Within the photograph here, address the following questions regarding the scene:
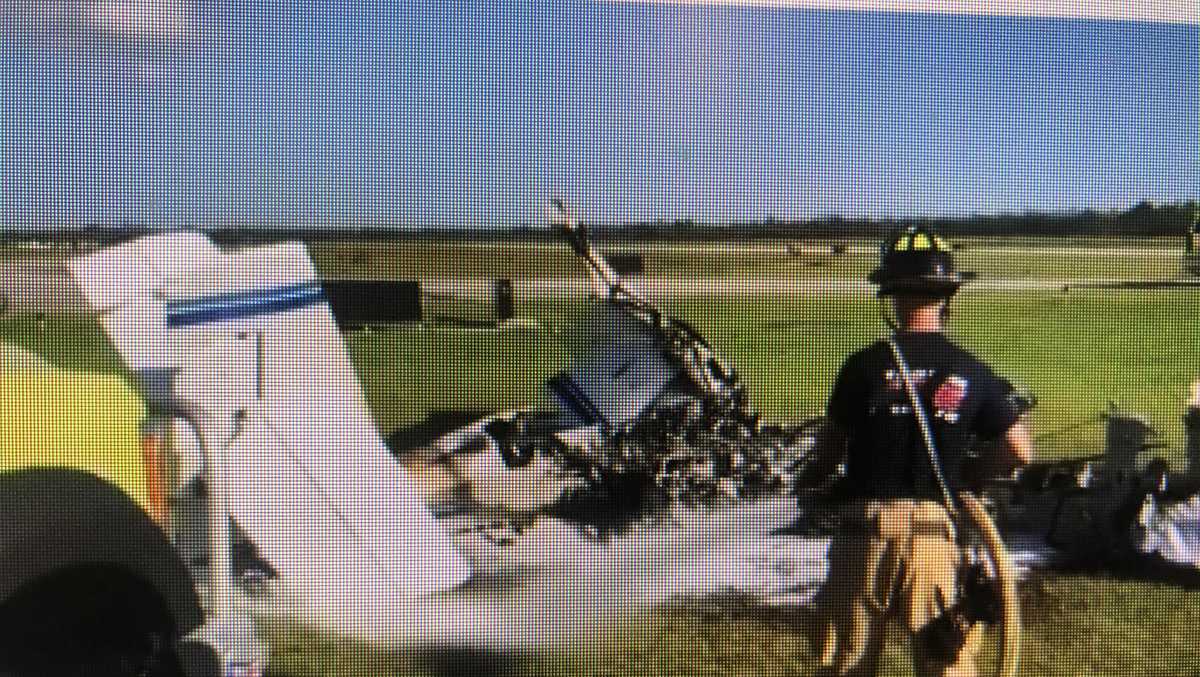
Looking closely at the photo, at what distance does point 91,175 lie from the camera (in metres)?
1.53

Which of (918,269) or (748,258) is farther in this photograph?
(748,258)

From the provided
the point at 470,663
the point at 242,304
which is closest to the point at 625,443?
the point at 470,663

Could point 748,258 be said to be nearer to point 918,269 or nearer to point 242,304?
point 918,269

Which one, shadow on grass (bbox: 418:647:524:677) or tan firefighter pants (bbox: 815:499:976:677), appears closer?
tan firefighter pants (bbox: 815:499:976:677)

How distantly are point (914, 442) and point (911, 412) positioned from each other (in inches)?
1.8

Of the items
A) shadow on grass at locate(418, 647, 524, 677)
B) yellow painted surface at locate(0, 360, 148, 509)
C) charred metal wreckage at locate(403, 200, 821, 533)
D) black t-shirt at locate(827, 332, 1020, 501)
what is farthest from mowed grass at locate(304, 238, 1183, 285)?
shadow on grass at locate(418, 647, 524, 677)

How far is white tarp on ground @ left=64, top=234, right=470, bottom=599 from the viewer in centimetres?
148

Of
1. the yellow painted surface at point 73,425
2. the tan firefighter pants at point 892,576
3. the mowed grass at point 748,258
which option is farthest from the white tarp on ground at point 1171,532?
the yellow painted surface at point 73,425

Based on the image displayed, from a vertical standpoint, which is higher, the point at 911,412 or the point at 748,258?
the point at 748,258

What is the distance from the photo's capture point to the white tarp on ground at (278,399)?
1482 mm

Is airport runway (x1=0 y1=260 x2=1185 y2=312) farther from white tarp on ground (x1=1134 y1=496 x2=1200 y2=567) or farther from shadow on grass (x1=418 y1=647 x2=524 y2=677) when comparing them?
shadow on grass (x1=418 y1=647 x2=524 y2=677)

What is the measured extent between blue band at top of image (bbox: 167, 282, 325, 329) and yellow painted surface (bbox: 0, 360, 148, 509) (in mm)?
148

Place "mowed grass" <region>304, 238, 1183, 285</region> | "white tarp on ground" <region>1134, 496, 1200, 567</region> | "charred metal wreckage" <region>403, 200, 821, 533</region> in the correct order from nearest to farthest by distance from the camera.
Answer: "mowed grass" <region>304, 238, 1183, 285</region> → "charred metal wreckage" <region>403, 200, 821, 533</region> → "white tarp on ground" <region>1134, 496, 1200, 567</region>

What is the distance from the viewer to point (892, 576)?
5.03 feet
